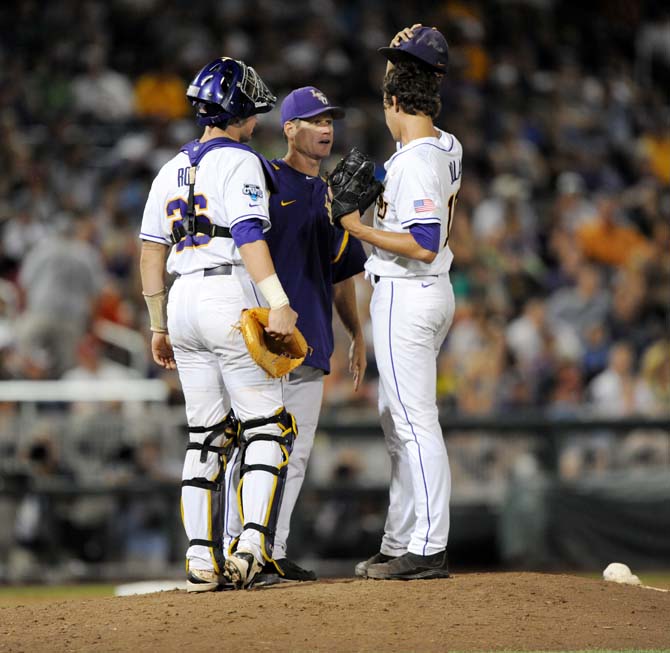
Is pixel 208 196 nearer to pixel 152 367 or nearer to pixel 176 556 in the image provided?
pixel 176 556

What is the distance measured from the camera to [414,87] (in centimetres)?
591

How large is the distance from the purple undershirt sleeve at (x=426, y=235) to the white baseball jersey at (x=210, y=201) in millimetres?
688

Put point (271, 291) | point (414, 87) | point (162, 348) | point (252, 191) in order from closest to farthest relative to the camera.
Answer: point (271, 291) → point (252, 191) → point (414, 87) → point (162, 348)

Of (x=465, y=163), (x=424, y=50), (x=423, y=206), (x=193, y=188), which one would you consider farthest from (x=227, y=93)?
(x=465, y=163)

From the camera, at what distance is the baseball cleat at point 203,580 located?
5848mm

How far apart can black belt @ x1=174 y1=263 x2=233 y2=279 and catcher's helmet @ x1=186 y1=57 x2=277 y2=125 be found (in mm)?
710

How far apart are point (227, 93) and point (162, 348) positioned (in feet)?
4.21

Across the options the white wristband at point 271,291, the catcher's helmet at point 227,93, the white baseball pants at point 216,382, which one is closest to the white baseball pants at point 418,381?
the white baseball pants at point 216,382

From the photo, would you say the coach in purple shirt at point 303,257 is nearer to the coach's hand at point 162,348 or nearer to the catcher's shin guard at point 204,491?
the catcher's shin guard at point 204,491

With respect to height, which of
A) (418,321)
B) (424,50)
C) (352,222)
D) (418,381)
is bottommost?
(418,381)

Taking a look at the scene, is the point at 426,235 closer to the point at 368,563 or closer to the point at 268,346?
the point at 268,346

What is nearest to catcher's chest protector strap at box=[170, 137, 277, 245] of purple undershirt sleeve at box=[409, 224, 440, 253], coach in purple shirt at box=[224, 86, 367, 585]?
coach in purple shirt at box=[224, 86, 367, 585]

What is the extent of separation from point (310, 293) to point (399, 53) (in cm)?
123

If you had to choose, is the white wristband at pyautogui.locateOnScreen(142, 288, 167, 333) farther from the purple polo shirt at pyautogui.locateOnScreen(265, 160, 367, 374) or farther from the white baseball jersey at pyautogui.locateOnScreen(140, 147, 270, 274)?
the purple polo shirt at pyautogui.locateOnScreen(265, 160, 367, 374)
